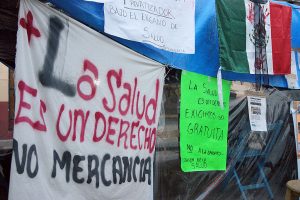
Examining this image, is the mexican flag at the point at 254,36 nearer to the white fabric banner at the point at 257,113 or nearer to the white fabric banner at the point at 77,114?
the white fabric banner at the point at 257,113

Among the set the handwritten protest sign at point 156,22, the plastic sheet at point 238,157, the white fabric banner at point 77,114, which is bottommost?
the plastic sheet at point 238,157

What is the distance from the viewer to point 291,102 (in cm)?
577

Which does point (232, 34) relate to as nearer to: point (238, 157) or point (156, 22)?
point (156, 22)

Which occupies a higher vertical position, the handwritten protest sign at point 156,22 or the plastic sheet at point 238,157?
the handwritten protest sign at point 156,22

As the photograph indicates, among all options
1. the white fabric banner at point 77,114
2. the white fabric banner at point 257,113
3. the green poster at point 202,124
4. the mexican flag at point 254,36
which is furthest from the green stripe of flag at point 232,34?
the white fabric banner at point 77,114

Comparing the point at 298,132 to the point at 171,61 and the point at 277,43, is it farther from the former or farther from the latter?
the point at 171,61

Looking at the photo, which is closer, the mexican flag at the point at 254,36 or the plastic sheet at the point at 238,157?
the plastic sheet at the point at 238,157

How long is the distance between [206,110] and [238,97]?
30.0 inches

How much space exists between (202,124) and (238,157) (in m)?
0.93

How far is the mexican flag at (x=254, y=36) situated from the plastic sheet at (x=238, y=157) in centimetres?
46

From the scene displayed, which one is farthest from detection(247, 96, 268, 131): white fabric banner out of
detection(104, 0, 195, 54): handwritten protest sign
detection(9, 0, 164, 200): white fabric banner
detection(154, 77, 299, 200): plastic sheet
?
detection(9, 0, 164, 200): white fabric banner

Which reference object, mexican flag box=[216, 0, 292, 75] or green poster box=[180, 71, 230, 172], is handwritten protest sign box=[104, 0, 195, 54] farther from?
mexican flag box=[216, 0, 292, 75]

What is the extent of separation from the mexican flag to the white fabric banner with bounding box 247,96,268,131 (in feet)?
1.36

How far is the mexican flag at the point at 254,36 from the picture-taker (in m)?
4.50
